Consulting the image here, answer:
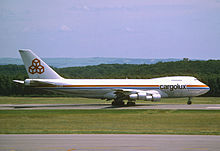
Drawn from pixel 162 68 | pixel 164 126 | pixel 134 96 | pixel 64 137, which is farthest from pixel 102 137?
pixel 162 68

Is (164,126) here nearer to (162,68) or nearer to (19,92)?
(19,92)

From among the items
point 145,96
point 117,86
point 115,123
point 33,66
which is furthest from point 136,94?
point 115,123

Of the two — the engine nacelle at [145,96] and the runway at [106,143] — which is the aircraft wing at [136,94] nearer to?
the engine nacelle at [145,96]

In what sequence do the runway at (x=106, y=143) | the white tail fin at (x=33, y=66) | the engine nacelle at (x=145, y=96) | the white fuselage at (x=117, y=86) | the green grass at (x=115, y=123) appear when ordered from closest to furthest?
the runway at (x=106, y=143), the green grass at (x=115, y=123), the white tail fin at (x=33, y=66), the white fuselage at (x=117, y=86), the engine nacelle at (x=145, y=96)

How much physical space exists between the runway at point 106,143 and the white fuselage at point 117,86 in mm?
28994

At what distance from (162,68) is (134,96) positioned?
12899cm

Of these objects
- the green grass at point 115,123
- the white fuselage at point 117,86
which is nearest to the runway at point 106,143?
the green grass at point 115,123

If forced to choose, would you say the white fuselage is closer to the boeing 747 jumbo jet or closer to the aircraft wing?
the boeing 747 jumbo jet

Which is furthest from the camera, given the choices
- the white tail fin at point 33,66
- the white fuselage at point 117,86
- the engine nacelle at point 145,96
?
the engine nacelle at point 145,96

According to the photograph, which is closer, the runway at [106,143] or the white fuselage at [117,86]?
the runway at [106,143]

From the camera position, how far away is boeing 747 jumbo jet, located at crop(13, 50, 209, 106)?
52.2 m

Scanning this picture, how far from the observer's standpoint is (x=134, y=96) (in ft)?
174

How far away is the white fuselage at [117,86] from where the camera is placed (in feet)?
173

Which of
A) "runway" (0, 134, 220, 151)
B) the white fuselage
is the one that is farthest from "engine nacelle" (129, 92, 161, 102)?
"runway" (0, 134, 220, 151)
